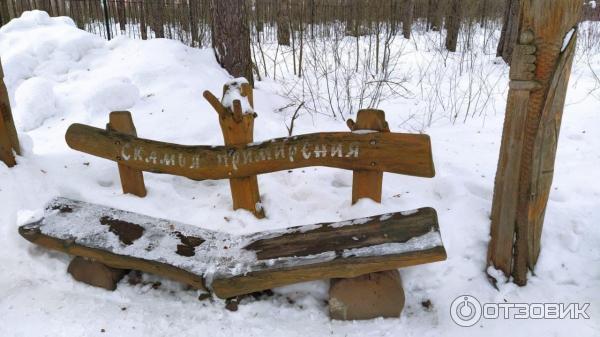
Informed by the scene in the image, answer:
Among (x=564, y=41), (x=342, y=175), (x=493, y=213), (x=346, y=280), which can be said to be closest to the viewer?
(x=564, y=41)

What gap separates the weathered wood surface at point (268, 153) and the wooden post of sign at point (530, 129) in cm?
45

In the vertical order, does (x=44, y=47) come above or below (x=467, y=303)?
above

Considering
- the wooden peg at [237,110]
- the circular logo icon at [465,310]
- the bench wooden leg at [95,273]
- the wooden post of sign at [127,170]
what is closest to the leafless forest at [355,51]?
the wooden peg at [237,110]

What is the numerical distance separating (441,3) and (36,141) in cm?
1076

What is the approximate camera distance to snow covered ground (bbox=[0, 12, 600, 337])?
225 cm

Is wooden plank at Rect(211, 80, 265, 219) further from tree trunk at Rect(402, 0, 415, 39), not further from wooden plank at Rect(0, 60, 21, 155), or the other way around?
tree trunk at Rect(402, 0, 415, 39)

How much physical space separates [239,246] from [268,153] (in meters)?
0.62

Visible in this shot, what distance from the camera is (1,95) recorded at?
296 cm

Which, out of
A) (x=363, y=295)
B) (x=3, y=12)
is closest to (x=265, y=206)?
(x=363, y=295)

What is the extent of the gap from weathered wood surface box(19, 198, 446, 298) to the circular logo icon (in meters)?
0.38

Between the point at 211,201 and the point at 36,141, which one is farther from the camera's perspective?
the point at 36,141

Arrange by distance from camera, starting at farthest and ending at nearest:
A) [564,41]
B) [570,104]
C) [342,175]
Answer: [570,104], [342,175], [564,41]

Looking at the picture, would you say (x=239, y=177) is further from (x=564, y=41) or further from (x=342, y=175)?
(x=564, y=41)

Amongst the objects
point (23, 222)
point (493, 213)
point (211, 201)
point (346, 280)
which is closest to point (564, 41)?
point (493, 213)
